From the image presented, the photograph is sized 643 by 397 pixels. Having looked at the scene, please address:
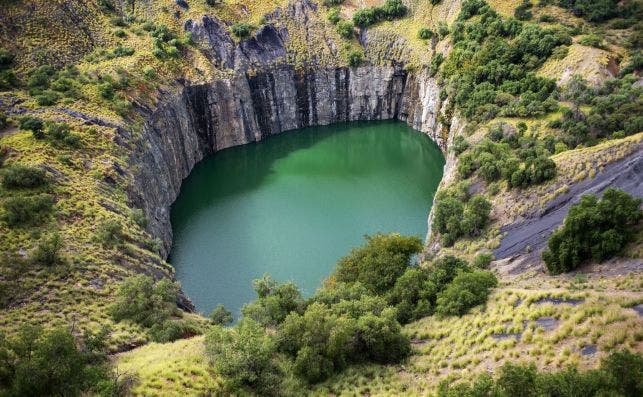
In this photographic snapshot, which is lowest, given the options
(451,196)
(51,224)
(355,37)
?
(451,196)

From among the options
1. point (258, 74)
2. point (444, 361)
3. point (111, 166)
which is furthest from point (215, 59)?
point (444, 361)

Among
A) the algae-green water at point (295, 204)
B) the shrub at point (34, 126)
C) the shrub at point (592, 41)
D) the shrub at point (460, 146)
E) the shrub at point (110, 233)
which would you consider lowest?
the algae-green water at point (295, 204)

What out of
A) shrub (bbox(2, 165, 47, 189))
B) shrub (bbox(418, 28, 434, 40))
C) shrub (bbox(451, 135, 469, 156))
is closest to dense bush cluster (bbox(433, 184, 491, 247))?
shrub (bbox(451, 135, 469, 156))

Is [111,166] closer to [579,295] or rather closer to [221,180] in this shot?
[221,180]

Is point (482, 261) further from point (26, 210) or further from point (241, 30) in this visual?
point (241, 30)

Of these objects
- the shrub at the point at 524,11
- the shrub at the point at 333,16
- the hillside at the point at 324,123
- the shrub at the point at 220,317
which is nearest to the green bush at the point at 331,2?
the hillside at the point at 324,123

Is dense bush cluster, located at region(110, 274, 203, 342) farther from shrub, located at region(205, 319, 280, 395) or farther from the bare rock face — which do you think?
the bare rock face

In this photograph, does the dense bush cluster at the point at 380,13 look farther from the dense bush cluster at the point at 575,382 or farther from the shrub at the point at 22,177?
the dense bush cluster at the point at 575,382
